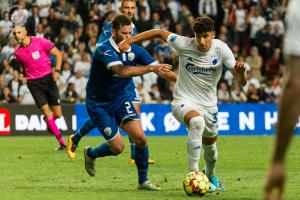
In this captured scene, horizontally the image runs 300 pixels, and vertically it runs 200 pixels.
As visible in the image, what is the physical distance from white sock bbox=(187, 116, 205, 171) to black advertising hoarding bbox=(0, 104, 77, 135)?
39.0ft

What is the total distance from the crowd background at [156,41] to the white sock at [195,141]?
41.7 ft

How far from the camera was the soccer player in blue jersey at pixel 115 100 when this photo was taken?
375 inches

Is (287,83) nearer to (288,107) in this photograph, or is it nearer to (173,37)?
(288,107)

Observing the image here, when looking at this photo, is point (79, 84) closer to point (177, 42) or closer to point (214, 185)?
point (177, 42)

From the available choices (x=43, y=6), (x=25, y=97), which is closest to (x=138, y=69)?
(x=25, y=97)

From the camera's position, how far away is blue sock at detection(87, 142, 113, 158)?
396 inches

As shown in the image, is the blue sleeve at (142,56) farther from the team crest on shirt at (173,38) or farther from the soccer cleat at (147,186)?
the soccer cleat at (147,186)

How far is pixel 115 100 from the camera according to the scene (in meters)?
9.88

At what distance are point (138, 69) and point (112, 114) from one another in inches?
Answer: 45.1

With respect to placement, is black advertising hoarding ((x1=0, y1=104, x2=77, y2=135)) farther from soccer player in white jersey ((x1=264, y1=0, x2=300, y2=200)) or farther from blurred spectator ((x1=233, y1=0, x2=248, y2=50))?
soccer player in white jersey ((x1=264, y1=0, x2=300, y2=200))

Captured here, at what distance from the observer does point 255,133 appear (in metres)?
21.2

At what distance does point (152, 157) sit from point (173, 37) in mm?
5511

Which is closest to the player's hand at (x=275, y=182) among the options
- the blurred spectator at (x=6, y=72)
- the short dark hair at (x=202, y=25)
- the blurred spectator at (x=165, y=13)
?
the short dark hair at (x=202, y=25)

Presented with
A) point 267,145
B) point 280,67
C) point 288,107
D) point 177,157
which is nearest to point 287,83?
point 288,107
